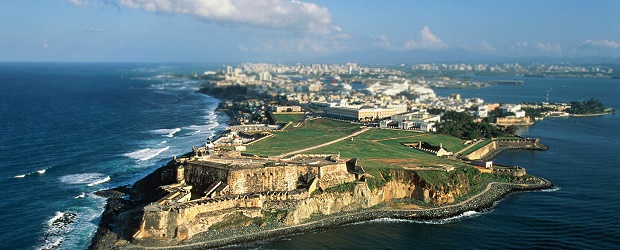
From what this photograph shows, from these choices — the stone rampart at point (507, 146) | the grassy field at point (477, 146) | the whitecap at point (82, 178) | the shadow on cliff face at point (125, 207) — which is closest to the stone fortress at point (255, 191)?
the shadow on cliff face at point (125, 207)

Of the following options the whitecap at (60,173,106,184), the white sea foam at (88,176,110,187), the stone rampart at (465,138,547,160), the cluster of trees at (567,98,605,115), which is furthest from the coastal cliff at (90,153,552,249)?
the cluster of trees at (567,98,605,115)

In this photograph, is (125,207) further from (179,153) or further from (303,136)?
(303,136)

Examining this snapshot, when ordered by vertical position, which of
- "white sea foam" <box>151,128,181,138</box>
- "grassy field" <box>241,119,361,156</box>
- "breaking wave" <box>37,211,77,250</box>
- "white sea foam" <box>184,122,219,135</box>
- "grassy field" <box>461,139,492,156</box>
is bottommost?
"breaking wave" <box>37,211,77,250</box>

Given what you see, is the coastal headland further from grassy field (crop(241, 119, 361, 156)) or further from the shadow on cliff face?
grassy field (crop(241, 119, 361, 156))

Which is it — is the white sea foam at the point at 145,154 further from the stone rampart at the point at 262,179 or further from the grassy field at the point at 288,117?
the grassy field at the point at 288,117

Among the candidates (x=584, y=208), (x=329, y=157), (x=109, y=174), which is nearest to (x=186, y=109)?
(x=109, y=174)

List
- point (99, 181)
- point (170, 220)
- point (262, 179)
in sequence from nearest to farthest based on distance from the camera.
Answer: point (170, 220) → point (262, 179) → point (99, 181)

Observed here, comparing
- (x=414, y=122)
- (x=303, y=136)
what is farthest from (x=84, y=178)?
(x=414, y=122)
